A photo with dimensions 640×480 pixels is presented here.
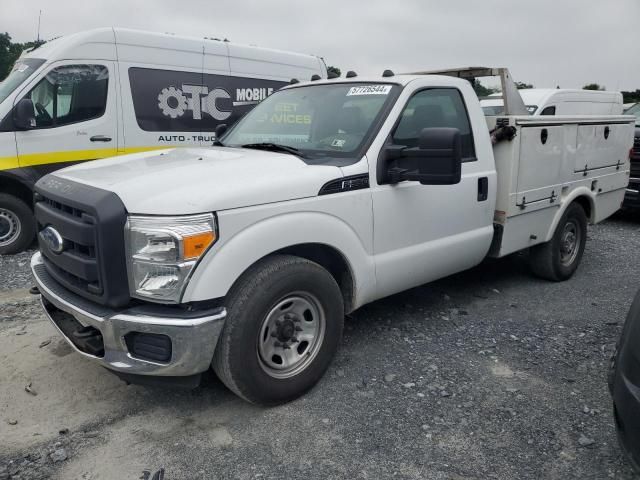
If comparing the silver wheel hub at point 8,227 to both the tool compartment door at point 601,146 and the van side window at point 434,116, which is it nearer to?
the van side window at point 434,116

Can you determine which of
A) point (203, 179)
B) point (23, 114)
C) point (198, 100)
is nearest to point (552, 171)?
point (203, 179)

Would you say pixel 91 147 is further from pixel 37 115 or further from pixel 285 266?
pixel 285 266

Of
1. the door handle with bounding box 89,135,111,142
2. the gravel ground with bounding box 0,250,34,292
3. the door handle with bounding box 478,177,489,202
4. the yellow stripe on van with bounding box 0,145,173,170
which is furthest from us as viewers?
the door handle with bounding box 89,135,111,142

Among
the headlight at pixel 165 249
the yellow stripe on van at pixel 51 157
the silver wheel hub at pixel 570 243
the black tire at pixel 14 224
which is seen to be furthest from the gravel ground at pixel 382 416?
the yellow stripe on van at pixel 51 157

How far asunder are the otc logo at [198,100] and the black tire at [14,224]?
Answer: 6.97 ft

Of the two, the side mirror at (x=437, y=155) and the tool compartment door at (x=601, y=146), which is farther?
the tool compartment door at (x=601, y=146)

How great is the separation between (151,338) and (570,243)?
455cm

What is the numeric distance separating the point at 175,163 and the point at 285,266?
0.97 meters

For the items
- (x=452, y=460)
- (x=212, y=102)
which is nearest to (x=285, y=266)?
(x=452, y=460)

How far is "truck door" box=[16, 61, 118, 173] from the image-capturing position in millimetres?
6465

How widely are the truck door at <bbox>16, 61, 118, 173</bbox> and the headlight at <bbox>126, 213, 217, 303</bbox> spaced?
458 cm

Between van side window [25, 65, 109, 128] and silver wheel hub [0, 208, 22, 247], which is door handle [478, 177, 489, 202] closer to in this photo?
van side window [25, 65, 109, 128]

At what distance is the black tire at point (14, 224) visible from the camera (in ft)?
21.3

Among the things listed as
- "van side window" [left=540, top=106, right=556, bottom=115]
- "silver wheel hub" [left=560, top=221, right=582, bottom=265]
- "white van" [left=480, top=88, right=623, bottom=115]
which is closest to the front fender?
"silver wheel hub" [left=560, top=221, right=582, bottom=265]
